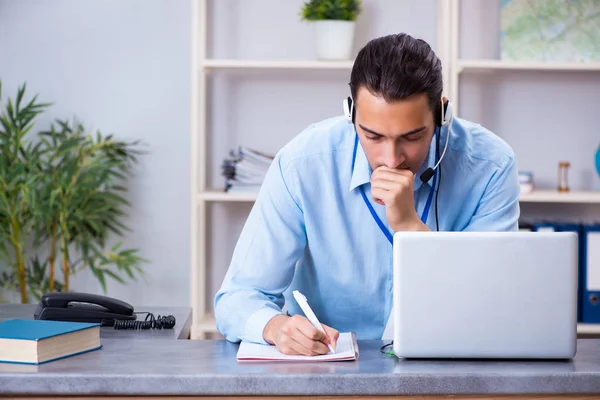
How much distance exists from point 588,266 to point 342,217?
162 cm

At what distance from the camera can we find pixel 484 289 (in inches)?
53.8

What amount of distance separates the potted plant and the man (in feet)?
5.08

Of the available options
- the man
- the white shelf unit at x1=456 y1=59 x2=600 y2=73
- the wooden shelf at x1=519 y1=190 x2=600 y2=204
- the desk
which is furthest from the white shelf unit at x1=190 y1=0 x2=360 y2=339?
the desk

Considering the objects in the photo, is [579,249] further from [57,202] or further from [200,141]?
[57,202]

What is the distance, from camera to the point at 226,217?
3.59 metres

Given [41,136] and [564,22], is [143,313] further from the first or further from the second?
[564,22]

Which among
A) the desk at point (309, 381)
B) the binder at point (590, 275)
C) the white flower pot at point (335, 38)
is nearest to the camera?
the desk at point (309, 381)

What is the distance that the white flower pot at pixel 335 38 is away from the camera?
3.24 meters

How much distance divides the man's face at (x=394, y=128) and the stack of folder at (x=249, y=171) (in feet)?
5.14

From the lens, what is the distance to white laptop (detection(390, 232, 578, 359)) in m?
1.36

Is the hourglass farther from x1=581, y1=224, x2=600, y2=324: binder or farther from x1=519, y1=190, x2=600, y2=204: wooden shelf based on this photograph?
x1=581, y1=224, x2=600, y2=324: binder

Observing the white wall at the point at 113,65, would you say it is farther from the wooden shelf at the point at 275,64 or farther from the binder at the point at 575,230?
the binder at the point at 575,230

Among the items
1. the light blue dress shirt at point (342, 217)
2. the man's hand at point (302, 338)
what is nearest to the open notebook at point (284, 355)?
the man's hand at point (302, 338)

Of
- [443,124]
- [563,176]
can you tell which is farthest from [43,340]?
[563,176]
